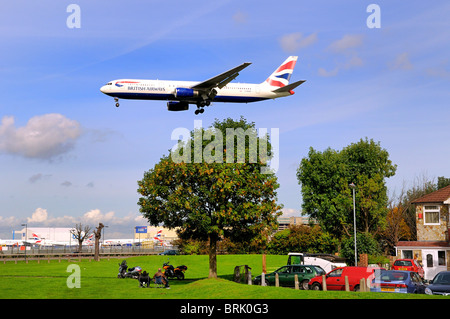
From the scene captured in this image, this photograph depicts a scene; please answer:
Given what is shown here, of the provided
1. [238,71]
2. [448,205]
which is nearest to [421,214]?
[448,205]

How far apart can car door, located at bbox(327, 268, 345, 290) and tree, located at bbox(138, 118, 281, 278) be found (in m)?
9.70

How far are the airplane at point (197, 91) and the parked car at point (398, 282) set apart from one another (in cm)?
2227

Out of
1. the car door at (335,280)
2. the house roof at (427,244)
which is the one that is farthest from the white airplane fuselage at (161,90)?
the car door at (335,280)

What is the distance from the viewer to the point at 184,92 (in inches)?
1939

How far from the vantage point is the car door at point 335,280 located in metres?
27.8

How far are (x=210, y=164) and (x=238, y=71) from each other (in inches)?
434

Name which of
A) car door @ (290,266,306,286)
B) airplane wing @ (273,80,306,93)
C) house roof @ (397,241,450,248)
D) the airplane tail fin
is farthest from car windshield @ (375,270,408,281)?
the airplane tail fin

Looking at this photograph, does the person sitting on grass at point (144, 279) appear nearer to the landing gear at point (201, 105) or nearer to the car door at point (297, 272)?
the car door at point (297, 272)

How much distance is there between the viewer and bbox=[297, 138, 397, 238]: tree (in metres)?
65.9

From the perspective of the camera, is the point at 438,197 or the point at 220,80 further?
the point at 438,197

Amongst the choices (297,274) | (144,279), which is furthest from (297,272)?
(144,279)

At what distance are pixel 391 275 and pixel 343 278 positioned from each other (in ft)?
9.53

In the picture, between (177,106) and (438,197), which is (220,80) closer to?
(177,106)

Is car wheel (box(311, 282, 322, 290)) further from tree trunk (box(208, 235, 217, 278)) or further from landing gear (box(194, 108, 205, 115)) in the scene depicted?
landing gear (box(194, 108, 205, 115))
